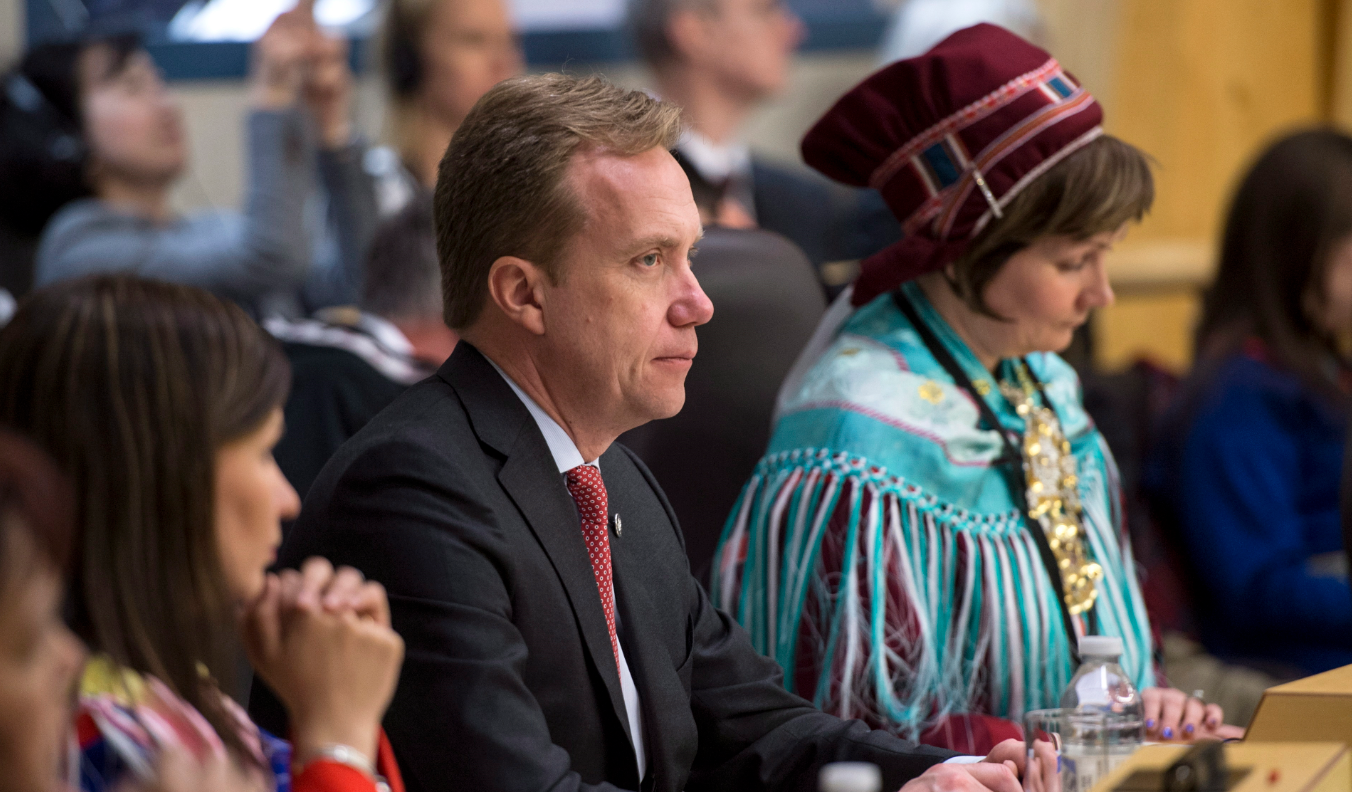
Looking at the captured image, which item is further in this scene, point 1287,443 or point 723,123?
point 723,123

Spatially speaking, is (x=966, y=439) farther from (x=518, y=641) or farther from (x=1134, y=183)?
(x=518, y=641)

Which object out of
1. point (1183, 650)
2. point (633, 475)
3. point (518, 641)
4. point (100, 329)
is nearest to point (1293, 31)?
point (1183, 650)

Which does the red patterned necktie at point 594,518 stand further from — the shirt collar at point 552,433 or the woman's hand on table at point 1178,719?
the woman's hand on table at point 1178,719

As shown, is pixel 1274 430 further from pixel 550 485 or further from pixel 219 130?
pixel 219 130

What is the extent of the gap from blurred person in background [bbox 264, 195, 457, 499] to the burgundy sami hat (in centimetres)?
63

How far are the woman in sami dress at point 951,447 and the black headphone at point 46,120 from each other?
179 centimetres

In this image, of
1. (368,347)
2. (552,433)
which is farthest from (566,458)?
(368,347)

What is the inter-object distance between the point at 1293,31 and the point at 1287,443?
2.30 m

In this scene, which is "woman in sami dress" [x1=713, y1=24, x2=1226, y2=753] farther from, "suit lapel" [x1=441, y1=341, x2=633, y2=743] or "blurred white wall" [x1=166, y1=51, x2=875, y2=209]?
"blurred white wall" [x1=166, y1=51, x2=875, y2=209]

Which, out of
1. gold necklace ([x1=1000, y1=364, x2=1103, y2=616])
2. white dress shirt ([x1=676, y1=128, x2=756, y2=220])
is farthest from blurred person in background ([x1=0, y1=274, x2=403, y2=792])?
white dress shirt ([x1=676, y1=128, x2=756, y2=220])

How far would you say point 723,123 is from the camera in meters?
3.97

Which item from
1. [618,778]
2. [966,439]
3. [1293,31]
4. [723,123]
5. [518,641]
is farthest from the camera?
[1293,31]

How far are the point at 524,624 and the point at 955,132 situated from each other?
921mm

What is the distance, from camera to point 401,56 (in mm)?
3527
